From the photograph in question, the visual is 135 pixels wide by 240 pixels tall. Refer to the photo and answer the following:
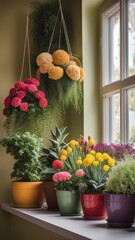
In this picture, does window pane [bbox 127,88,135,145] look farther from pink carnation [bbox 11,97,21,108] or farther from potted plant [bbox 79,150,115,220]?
pink carnation [bbox 11,97,21,108]

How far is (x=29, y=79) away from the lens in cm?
362

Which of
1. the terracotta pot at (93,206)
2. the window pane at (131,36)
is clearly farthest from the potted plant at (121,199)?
the window pane at (131,36)

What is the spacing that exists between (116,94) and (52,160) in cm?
60

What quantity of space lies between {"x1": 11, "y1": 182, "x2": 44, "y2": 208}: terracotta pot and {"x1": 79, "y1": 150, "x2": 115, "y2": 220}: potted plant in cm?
61

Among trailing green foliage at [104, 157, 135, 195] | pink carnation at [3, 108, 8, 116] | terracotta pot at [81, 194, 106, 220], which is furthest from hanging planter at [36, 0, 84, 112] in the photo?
trailing green foliage at [104, 157, 135, 195]

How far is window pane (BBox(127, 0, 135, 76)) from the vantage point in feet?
10.4

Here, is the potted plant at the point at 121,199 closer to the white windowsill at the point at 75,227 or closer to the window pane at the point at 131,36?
the white windowsill at the point at 75,227

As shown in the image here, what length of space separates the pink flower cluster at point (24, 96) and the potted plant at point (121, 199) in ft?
3.92

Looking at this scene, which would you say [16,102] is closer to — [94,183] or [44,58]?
[44,58]

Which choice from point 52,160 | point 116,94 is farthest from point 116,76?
point 52,160

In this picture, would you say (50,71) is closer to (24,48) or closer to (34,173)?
(24,48)

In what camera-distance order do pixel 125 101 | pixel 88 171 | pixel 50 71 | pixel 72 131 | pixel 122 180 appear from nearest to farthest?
pixel 122 180, pixel 88 171, pixel 125 101, pixel 50 71, pixel 72 131

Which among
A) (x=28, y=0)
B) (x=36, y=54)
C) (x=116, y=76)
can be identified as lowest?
(x=116, y=76)

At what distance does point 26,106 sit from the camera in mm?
3525
